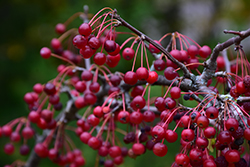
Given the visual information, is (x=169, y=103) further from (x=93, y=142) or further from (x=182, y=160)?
(x=93, y=142)

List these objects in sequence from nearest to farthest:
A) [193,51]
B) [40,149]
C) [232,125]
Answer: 1. [232,125]
2. [193,51]
3. [40,149]

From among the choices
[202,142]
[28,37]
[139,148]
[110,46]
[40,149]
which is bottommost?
[40,149]

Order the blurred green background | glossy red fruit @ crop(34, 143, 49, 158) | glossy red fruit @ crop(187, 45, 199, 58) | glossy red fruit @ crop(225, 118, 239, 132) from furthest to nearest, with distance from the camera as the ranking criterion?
the blurred green background → glossy red fruit @ crop(34, 143, 49, 158) → glossy red fruit @ crop(187, 45, 199, 58) → glossy red fruit @ crop(225, 118, 239, 132)

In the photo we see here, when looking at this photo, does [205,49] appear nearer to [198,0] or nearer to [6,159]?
[6,159]

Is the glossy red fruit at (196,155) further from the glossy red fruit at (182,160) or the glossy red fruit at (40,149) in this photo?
the glossy red fruit at (40,149)

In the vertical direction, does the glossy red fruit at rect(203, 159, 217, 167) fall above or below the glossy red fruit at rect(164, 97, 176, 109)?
below

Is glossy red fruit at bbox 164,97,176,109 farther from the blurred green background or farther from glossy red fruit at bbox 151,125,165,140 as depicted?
the blurred green background

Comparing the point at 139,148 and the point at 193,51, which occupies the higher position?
the point at 193,51

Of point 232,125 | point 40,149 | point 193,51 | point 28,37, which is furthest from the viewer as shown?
point 28,37

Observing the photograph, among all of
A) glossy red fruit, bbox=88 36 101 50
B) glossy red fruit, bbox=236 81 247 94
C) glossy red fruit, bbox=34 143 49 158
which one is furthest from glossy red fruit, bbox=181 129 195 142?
glossy red fruit, bbox=34 143 49 158

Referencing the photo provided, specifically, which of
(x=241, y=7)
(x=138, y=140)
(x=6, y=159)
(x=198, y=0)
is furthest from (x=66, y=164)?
(x=198, y=0)

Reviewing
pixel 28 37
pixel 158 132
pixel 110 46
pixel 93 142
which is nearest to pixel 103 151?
pixel 93 142

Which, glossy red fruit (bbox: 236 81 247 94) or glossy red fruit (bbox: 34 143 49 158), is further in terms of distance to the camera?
glossy red fruit (bbox: 34 143 49 158)

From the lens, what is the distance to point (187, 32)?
15.3 feet
